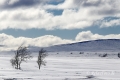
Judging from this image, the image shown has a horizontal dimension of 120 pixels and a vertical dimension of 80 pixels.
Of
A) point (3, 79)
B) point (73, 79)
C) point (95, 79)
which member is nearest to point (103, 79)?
point (95, 79)

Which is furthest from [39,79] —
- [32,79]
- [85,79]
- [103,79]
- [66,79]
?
[103,79]

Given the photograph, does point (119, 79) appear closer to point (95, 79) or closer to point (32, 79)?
point (95, 79)

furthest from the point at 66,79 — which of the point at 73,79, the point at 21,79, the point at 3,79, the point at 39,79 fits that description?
the point at 3,79

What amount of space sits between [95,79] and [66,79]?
552 cm

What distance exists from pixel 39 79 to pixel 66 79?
516 cm

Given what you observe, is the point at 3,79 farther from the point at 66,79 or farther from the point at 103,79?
the point at 103,79

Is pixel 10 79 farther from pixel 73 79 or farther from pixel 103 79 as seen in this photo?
pixel 103 79

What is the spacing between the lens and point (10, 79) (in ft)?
155

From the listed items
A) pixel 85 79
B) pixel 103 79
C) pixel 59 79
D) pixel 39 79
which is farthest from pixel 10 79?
pixel 103 79

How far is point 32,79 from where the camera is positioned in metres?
47.3

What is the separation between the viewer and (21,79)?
47156 mm

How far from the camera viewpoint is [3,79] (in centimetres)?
4700

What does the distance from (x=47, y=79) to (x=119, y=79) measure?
43.7 feet

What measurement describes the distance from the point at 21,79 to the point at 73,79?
32.0 feet
